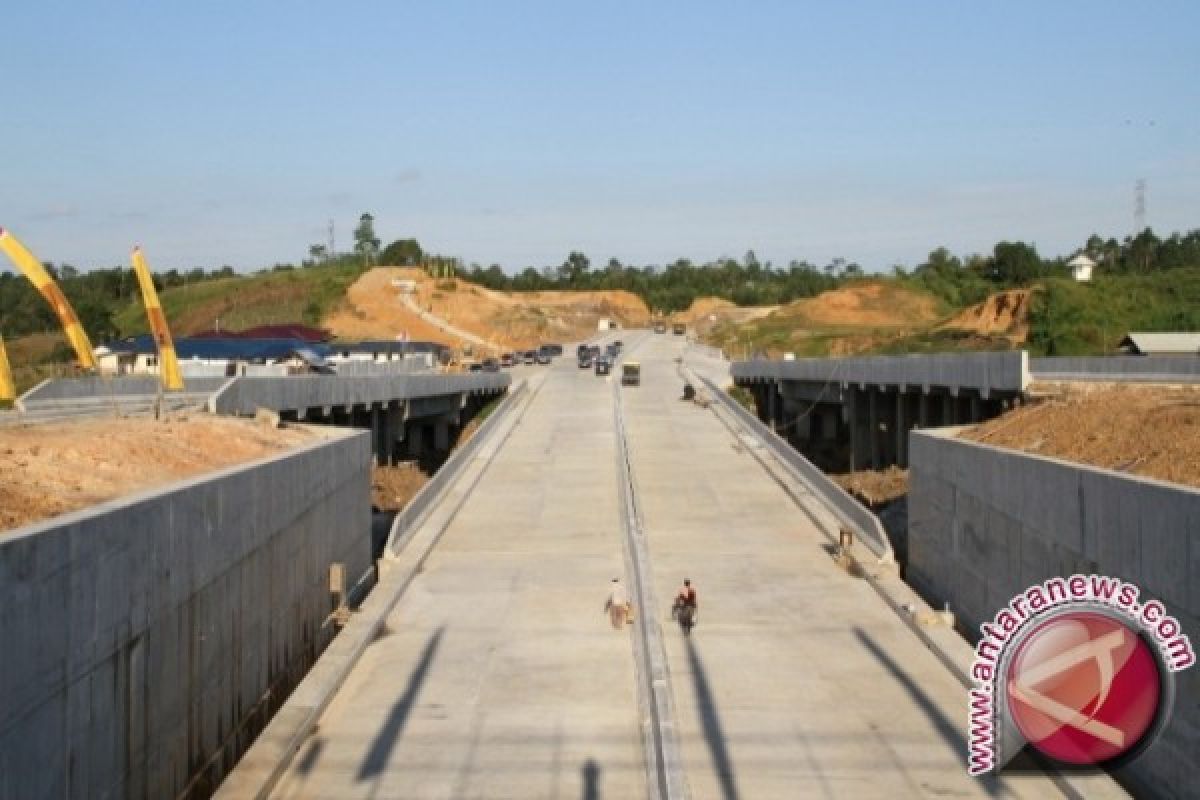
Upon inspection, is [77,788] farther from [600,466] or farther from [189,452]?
[600,466]

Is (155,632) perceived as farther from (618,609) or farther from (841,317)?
(841,317)

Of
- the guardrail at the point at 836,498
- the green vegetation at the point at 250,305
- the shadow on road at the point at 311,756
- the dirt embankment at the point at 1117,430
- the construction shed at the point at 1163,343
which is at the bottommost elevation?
the shadow on road at the point at 311,756

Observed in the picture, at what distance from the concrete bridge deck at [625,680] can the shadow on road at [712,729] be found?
0.04 meters

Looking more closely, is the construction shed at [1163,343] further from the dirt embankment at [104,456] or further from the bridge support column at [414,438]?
the dirt embankment at [104,456]

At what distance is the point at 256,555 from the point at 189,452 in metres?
5.69

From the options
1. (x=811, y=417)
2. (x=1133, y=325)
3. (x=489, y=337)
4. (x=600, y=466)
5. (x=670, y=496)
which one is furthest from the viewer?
(x=489, y=337)

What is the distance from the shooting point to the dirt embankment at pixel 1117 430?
23703mm

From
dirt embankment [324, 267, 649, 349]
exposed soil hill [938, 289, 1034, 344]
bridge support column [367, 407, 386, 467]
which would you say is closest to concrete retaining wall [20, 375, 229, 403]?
bridge support column [367, 407, 386, 467]

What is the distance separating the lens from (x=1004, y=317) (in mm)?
116000

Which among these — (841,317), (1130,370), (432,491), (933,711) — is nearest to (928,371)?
(1130,370)

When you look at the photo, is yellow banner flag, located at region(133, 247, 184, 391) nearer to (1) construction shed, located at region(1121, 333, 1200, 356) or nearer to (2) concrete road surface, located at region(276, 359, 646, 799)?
(2) concrete road surface, located at region(276, 359, 646, 799)

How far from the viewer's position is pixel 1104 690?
14.4m

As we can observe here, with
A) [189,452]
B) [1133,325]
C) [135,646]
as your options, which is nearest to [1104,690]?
[135,646]
